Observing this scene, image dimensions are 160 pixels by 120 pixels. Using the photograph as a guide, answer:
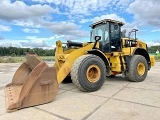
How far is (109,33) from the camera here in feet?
21.5

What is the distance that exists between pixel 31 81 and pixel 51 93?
0.57 m

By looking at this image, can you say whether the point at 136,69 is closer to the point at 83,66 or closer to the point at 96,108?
the point at 83,66

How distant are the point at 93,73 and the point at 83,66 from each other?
0.61 m

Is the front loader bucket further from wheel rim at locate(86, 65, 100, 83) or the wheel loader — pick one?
wheel rim at locate(86, 65, 100, 83)

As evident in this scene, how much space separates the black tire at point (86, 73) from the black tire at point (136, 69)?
5.48 ft

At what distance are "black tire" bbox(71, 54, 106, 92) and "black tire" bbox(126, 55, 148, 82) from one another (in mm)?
1670

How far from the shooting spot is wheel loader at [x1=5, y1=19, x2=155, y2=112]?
3.97 meters

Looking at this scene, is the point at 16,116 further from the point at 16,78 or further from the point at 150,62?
the point at 150,62

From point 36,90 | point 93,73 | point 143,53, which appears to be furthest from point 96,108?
point 143,53

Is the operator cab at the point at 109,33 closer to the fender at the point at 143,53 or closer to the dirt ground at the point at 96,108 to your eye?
the fender at the point at 143,53

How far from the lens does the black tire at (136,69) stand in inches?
261

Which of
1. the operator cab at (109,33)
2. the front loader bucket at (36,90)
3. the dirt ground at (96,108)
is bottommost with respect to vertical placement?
the dirt ground at (96,108)

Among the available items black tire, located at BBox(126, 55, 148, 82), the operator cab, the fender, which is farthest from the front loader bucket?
the fender

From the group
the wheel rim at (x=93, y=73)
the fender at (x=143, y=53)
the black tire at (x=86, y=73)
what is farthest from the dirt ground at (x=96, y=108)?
the fender at (x=143, y=53)
